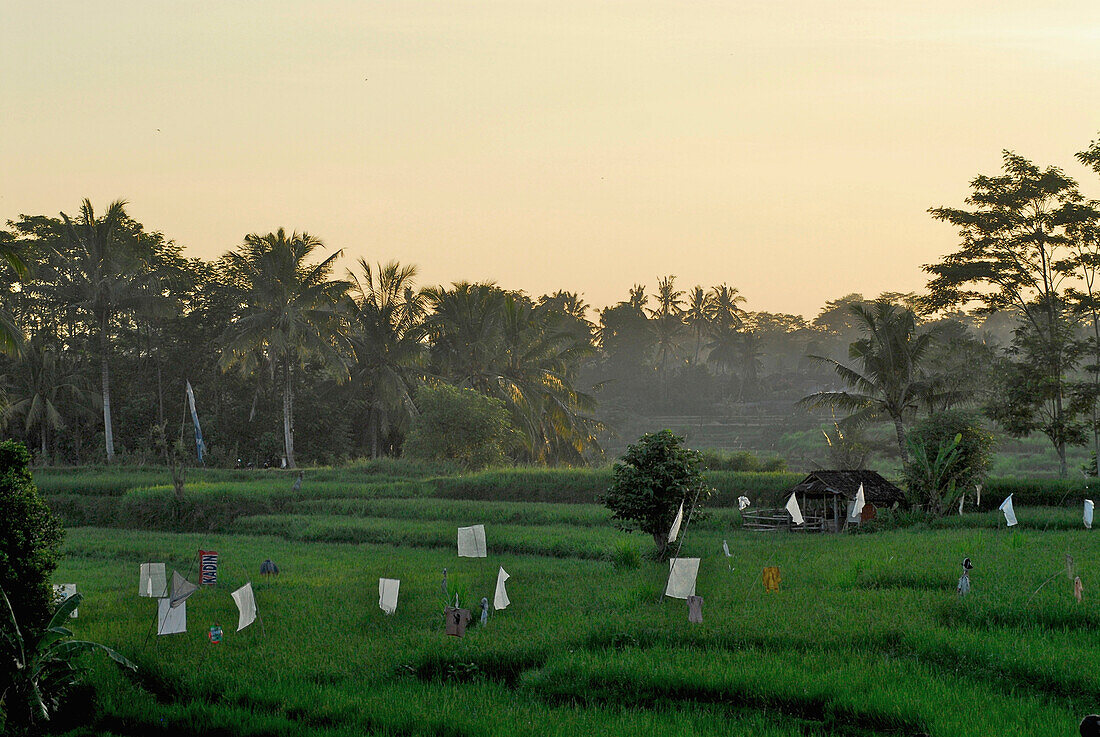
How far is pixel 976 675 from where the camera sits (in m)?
11.0

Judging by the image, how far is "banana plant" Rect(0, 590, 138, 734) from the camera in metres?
10.7

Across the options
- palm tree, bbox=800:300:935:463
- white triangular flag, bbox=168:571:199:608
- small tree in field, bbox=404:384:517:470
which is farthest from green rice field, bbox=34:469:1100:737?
small tree in field, bbox=404:384:517:470

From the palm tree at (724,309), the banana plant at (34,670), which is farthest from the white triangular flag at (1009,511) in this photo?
the palm tree at (724,309)

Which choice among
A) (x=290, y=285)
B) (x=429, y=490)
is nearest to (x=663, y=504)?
(x=429, y=490)

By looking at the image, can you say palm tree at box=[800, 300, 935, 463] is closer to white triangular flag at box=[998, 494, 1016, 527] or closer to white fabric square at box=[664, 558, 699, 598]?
white triangular flag at box=[998, 494, 1016, 527]

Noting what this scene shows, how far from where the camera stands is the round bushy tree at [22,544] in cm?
1130

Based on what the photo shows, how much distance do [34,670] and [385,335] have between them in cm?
4082

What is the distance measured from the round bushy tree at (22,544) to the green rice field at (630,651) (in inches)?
52.5

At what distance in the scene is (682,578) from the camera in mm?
13766

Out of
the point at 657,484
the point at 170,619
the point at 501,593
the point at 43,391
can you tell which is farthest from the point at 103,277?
the point at 501,593

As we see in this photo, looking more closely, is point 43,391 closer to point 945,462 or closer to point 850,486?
point 850,486

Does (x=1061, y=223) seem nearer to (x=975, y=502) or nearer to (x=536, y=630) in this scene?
(x=975, y=502)

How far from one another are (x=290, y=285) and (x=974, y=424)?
30.5 metres

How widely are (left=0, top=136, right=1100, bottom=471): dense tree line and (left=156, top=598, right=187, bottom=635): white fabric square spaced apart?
26.5 meters
